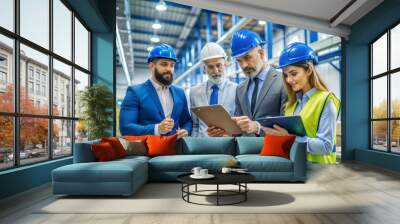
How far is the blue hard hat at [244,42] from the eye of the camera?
5648 mm

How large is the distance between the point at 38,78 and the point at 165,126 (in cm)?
217

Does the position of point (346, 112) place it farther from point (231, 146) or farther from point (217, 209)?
point (217, 209)

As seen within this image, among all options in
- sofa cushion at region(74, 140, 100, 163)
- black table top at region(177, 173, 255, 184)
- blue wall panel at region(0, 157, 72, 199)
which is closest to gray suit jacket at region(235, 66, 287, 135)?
black table top at region(177, 173, 255, 184)

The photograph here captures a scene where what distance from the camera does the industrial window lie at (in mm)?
4578

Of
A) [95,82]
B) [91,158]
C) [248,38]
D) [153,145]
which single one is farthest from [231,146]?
[95,82]

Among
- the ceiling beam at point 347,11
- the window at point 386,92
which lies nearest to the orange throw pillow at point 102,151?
the ceiling beam at point 347,11

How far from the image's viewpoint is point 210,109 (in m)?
5.48

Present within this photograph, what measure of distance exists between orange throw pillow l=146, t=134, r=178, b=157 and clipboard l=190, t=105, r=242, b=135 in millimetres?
568

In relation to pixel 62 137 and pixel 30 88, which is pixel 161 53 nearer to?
pixel 30 88

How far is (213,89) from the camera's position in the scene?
242 inches

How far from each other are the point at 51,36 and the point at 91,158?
2.45 meters

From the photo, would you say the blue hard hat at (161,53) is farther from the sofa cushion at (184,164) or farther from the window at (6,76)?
the window at (6,76)

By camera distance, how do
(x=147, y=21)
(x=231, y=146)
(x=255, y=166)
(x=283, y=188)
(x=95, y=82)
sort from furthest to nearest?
(x=147, y=21)
(x=95, y=82)
(x=231, y=146)
(x=255, y=166)
(x=283, y=188)

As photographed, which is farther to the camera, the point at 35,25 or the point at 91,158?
the point at 35,25
